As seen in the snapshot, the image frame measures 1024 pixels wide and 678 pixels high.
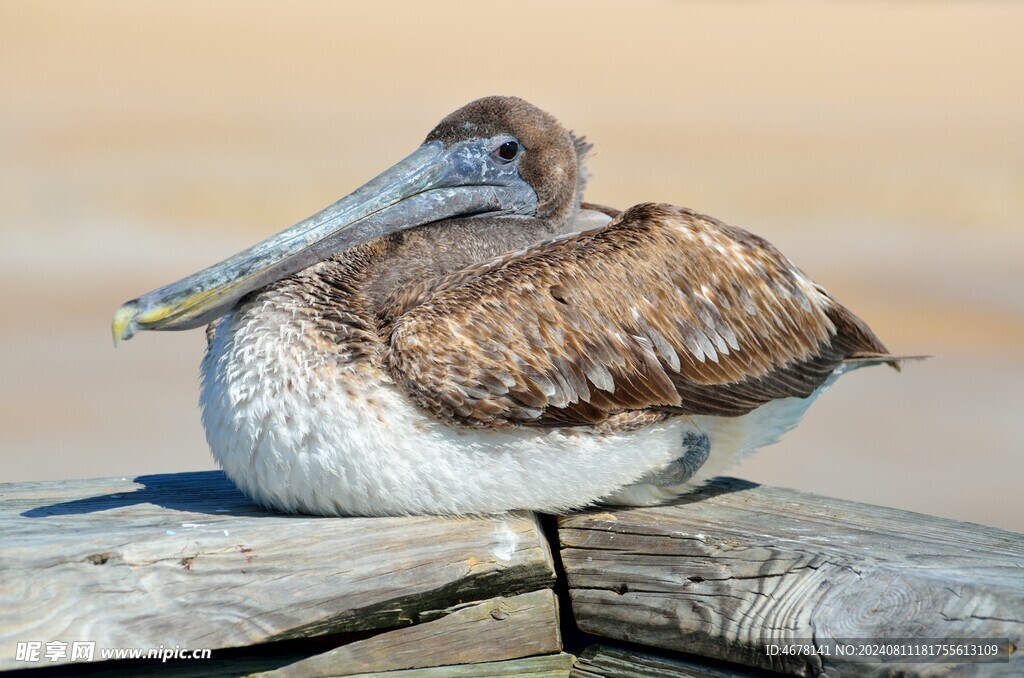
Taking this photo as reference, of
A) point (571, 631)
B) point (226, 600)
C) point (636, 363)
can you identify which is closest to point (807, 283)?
point (636, 363)

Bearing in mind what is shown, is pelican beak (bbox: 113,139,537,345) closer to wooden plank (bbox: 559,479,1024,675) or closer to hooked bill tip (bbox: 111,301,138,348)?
hooked bill tip (bbox: 111,301,138,348)

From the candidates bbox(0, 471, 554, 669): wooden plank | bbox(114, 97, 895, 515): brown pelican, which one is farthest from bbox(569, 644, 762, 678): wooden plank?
bbox(114, 97, 895, 515): brown pelican

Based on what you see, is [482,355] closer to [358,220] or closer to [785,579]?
[358,220]

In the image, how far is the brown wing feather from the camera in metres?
2.96

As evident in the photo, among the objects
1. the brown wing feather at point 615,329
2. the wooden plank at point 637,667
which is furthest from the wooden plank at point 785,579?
the brown wing feather at point 615,329

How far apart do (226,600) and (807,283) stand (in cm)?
191

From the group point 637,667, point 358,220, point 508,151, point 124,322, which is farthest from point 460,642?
point 508,151

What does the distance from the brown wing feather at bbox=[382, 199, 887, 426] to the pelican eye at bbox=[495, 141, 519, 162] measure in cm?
51

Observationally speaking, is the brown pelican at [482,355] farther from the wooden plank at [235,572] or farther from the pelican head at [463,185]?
the wooden plank at [235,572]

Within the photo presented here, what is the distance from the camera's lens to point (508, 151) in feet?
12.3

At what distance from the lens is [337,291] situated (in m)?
3.29

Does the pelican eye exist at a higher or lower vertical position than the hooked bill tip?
higher

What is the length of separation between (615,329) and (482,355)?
369mm

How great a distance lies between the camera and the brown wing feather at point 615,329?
296cm
